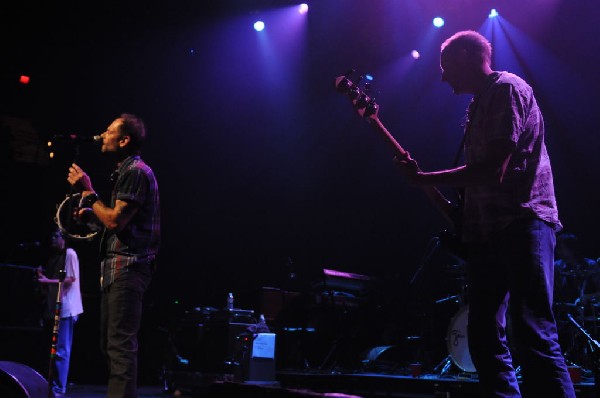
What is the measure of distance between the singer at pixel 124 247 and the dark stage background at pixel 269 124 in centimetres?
647

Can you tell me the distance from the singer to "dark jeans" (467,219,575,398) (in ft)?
6.21

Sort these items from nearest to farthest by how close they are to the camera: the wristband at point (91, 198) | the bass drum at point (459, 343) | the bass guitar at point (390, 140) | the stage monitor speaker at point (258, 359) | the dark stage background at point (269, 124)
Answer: the bass guitar at point (390, 140)
the wristband at point (91, 198)
the bass drum at point (459, 343)
the stage monitor speaker at point (258, 359)
the dark stage background at point (269, 124)

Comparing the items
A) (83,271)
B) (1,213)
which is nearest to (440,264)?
(83,271)

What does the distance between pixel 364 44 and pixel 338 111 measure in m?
1.62

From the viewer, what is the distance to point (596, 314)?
8594 millimetres

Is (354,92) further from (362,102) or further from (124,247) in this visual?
(124,247)

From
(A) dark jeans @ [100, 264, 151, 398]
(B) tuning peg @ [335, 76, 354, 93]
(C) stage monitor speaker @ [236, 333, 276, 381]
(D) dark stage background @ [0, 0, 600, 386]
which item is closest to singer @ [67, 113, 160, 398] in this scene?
(A) dark jeans @ [100, 264, 151, 398]

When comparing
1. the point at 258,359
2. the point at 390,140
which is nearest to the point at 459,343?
the point at 258,359

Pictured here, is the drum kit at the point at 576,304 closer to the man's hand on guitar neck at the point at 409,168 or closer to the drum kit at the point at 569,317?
the drum kit at the point at 569,317

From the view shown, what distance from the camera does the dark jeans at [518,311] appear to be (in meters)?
2.58

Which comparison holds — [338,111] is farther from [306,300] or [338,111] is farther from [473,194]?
[473,194]

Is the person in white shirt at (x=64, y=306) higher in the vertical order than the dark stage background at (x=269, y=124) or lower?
lower

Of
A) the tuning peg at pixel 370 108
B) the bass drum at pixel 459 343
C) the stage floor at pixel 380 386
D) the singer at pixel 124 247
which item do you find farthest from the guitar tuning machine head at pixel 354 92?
→ the bass drum at pixel 459 343

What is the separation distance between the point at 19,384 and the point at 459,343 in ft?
18.0
